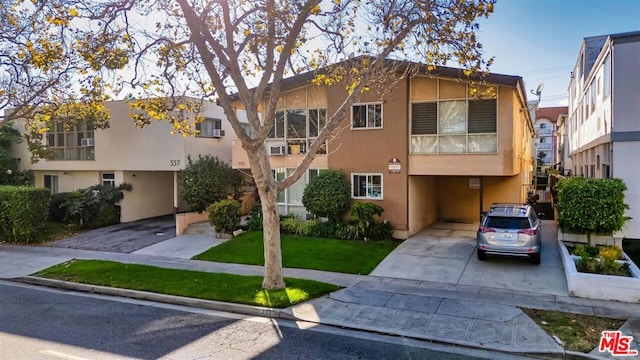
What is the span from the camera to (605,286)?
9414 millimetres

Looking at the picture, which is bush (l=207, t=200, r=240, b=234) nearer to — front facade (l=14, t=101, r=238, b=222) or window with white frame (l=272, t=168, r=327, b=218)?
window with white frame (l=272, t=168, r=327, b=218)

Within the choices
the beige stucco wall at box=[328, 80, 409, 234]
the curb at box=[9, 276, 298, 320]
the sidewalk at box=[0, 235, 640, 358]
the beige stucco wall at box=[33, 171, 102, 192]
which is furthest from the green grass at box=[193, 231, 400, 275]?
the beige stucco wall at box=[33, 171, 102, 192]

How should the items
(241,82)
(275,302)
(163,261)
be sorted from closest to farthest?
(275,302), (241,82), (163,261)

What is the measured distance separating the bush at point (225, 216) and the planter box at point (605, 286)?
11.7 m

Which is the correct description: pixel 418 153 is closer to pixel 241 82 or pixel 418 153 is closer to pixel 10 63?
pixel 241 82

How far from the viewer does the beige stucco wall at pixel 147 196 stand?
22.4 meters

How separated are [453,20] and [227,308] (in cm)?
853

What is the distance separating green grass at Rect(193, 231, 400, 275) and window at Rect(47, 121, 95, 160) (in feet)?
38.7

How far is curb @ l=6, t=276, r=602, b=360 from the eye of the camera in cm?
689

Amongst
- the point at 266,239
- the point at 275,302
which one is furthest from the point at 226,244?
the point at 275,302

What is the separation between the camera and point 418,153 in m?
16.0

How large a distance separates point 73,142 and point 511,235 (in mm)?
22388

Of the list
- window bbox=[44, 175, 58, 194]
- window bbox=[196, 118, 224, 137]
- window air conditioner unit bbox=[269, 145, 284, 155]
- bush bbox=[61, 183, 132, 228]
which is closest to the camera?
window air conditioner unit bbox=[269, 145, 284, 155]

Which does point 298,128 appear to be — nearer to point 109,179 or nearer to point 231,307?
point 231,307
